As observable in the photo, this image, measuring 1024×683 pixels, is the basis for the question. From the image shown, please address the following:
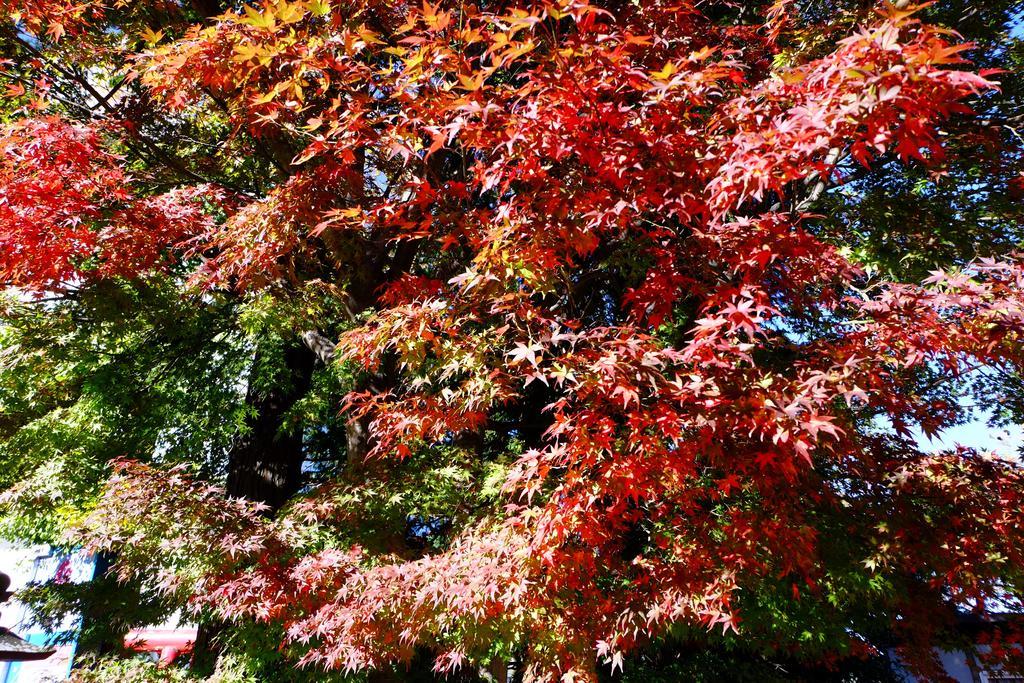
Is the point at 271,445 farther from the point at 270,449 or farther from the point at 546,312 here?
the point at 546,312

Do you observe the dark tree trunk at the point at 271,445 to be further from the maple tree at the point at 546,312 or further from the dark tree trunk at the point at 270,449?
the maple tree at the point at 546,312

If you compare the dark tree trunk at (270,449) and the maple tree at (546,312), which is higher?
the maple tree at (546,312)

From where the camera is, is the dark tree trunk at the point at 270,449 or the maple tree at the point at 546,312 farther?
the dark tree trunk at the point at 270,449

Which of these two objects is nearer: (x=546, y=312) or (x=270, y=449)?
(x=546, y=312)

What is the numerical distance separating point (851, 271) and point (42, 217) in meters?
5.42

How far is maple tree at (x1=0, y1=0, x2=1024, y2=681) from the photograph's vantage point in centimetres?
312

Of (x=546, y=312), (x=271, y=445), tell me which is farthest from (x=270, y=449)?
(x=546, y=312)

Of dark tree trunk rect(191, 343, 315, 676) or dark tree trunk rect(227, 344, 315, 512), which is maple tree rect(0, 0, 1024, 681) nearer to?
dark tree trunk rect(191, 343, 315, 676)

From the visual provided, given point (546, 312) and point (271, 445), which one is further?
point (271, 445)

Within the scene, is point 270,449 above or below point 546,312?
below

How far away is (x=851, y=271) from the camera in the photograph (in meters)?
3.53

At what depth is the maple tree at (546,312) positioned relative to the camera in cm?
312

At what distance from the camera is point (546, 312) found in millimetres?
4121

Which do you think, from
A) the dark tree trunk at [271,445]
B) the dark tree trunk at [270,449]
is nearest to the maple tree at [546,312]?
the dark tree trunk at [271,445]
